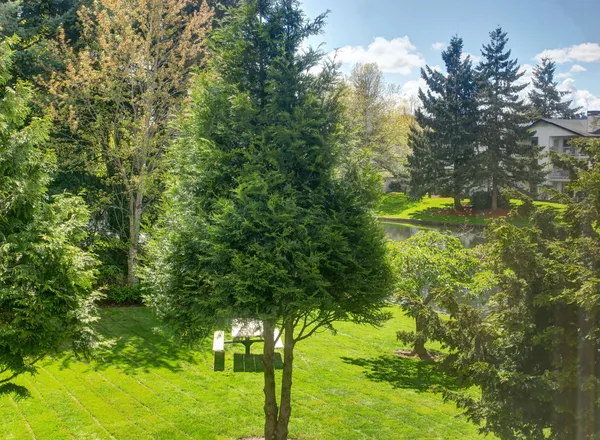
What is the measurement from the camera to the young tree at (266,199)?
6.77 meters

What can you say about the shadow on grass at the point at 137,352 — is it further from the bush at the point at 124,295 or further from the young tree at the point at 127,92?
the young tree at the point at 127,92

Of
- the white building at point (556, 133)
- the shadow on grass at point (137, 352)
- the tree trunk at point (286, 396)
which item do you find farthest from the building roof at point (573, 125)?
the tree trunk at point (286, 396)

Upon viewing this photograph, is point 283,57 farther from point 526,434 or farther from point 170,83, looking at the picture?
point 170,83

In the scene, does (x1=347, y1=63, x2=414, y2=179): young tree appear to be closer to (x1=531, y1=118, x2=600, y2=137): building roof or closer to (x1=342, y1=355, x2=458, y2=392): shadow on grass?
(x1=531, y1=118, x2=600, y2=137): building roof

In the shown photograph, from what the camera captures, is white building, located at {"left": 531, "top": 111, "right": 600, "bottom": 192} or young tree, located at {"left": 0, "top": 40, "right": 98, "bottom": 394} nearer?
young tree, located at {"left": 0, "top": 40, "right": 98, "bottom": 394}

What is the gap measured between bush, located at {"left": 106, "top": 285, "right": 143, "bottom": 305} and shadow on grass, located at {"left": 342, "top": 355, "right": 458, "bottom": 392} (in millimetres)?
8217

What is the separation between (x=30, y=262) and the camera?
6430 millimetres

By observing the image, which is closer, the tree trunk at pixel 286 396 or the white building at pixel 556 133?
the tree trunk at pixel 286 396

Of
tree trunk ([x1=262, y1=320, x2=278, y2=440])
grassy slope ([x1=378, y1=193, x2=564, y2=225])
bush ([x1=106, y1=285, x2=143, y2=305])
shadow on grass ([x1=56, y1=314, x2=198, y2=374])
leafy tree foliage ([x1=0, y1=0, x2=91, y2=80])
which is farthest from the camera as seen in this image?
grassy slope ([x1=378, y1=193, x2=564, y2=225])

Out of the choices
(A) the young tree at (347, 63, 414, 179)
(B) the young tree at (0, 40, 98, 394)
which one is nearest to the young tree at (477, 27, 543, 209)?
(A) the young tree at (347, 63, 414, 179)

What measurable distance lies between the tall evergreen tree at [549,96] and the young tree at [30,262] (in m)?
71.0

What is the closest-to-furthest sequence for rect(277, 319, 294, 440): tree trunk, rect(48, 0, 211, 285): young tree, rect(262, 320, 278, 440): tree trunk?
rect(277, 319, 294, 440): tree trunk
rect(262, 320, 278, 440): tree trunk
rect(48, 0, 211, 285): young tree

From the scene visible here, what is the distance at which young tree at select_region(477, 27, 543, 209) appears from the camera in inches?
1622

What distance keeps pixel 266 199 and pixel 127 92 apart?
12879 millimetres
